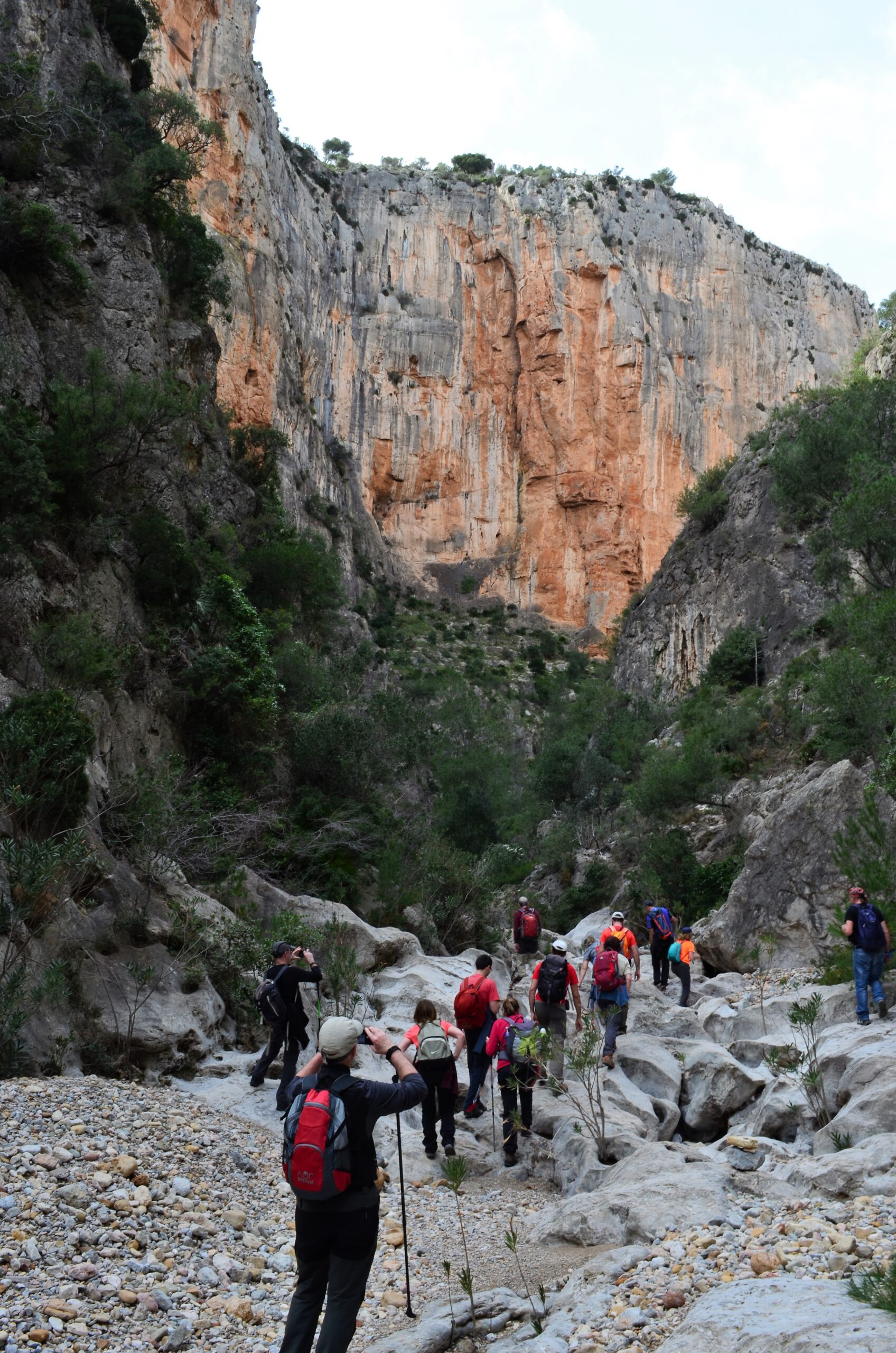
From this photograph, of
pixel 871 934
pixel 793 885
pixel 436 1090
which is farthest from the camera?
pixel 793 885

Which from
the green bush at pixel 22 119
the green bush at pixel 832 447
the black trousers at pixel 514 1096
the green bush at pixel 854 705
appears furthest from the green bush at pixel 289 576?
the black trousers at pixel 514 1096

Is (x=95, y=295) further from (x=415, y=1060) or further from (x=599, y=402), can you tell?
(x=599, y=402)

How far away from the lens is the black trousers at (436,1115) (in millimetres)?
8156

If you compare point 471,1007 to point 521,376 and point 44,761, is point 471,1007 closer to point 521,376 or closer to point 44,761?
point 44,761

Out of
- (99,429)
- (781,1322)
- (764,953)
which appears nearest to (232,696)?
(99,429)

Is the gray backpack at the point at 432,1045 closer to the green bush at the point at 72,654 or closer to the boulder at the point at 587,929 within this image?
the green bush at the point at 72,654

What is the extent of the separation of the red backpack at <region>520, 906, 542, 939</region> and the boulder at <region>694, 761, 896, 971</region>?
11.4 ft

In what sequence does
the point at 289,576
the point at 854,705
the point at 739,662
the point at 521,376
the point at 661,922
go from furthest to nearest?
the point at 521,376 < the point at 739,662 < the point at 289,576 < the point at 854,705 < the point at 661,922

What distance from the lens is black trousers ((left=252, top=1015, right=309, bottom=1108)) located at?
335 inches

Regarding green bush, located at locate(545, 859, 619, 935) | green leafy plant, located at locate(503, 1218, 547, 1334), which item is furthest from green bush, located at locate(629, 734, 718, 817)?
green leafy plant, located at locate(503, 1218, 547, 1334)

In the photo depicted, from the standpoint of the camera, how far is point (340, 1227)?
13.3 feet

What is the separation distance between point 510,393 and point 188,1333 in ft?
216

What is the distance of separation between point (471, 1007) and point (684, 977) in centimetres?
615

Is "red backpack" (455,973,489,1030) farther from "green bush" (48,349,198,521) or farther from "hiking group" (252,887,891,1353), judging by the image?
"green bush" (48,349,198,521)
